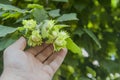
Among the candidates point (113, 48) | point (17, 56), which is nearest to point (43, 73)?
point (17, 56)

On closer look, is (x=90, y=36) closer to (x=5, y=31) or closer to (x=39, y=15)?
(x=39, y=15)

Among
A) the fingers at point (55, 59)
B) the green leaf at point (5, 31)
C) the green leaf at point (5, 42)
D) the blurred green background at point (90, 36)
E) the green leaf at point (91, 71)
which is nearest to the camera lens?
the green leaf at point (5, 31)

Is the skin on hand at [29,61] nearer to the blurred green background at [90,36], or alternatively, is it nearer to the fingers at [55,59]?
the fingers at [55,59]

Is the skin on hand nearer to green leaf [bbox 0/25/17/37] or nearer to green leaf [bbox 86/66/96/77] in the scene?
green leaf [bbox 0/25/17/37]

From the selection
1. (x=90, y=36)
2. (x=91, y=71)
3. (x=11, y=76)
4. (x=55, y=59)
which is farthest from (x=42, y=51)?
(x=91, y=71)

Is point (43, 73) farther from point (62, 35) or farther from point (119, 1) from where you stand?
point (119, 1)

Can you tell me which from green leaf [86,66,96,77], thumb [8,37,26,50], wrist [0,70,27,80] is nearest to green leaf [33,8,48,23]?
thumb [8,37,26,50]

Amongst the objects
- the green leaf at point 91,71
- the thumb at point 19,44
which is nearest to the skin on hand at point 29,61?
the thumb at point 19,44

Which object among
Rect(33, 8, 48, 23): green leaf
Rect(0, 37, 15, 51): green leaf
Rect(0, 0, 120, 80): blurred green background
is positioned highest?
Rect(33, 8, 48, 23): green leaf
